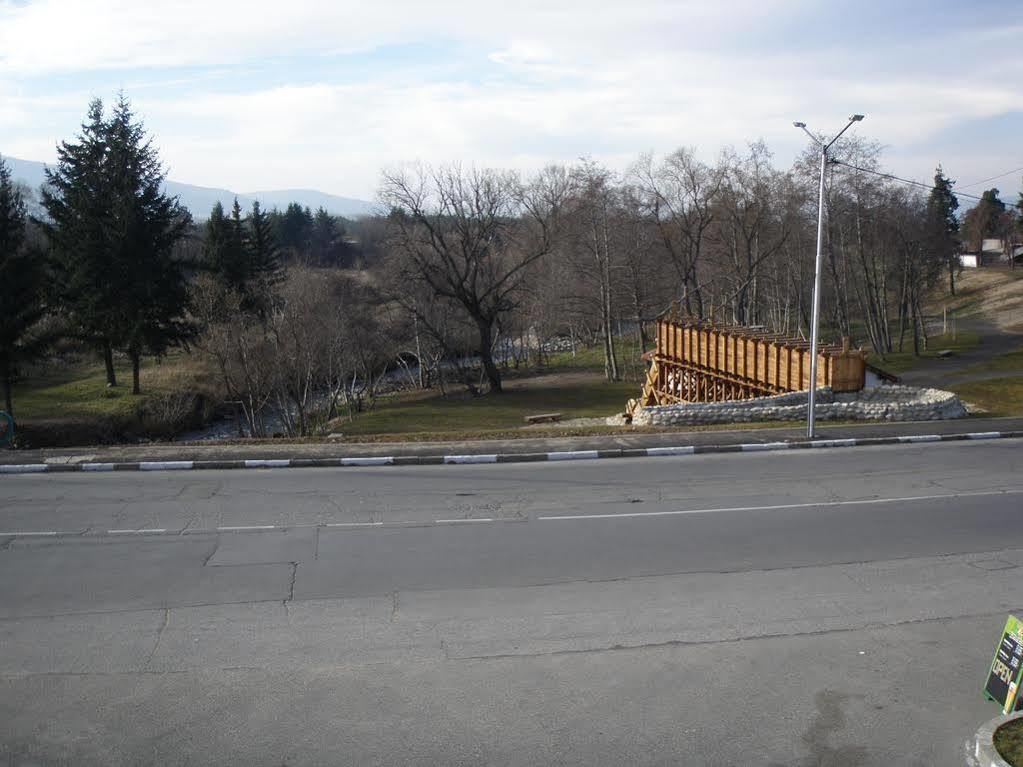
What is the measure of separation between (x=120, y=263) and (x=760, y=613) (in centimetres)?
4095

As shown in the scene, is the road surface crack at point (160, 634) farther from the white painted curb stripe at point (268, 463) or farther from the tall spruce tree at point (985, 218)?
the tall spruce tree at point (985, 218)

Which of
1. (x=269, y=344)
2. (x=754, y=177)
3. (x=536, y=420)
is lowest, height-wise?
(x=536, y=420)

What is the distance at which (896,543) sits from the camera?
44.9 ft

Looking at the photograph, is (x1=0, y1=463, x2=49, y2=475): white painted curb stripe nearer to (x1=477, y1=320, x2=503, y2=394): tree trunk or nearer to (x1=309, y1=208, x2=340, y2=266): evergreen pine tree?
(x1=477, y1=320, x2=503, y2=394): tree trunk

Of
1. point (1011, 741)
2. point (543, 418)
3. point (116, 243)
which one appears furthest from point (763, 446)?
point (116, 243)

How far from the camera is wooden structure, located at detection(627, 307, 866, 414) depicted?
27875mm

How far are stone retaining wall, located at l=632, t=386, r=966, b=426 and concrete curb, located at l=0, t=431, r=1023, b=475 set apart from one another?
316cm

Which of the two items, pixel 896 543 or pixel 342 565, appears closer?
pixel 342 565

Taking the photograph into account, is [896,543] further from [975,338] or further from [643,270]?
[975,338]

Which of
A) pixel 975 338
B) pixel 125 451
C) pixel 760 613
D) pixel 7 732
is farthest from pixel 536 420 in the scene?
pixel 975 338

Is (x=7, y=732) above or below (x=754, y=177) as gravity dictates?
below

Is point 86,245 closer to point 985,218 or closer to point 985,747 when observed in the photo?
point 985,747

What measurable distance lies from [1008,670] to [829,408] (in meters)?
18.4

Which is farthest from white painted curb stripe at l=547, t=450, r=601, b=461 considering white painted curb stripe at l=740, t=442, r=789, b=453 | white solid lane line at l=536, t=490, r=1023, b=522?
white solid lane line at l=536, t=490, r=1023, b=522
